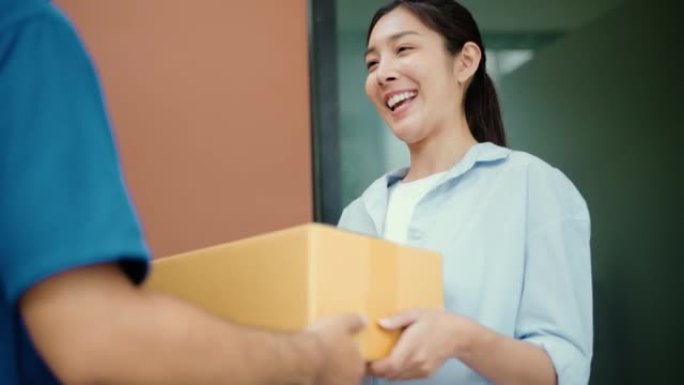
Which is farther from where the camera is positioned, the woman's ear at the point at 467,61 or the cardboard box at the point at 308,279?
the woman's ear at the point at 467,61

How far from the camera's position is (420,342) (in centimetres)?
85

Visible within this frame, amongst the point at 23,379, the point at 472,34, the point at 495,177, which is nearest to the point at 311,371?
the point at 23,379

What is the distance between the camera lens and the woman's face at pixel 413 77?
129 cm

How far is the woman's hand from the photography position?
83 cm

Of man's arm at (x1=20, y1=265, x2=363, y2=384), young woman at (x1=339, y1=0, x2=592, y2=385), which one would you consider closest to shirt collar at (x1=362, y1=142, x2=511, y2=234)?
young woman at (x1=339, y1=0, x2=592, y2=385)

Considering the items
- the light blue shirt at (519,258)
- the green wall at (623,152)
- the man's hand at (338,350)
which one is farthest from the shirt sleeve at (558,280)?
the green wall at (623,152)

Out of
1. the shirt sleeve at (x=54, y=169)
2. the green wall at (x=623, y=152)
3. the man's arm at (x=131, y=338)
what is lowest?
the green wall at (x=623, y=152)

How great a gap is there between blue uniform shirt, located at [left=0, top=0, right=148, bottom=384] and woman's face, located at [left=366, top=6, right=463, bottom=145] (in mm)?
785

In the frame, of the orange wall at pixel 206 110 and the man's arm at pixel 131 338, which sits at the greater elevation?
the man's arm at pixel 131 338

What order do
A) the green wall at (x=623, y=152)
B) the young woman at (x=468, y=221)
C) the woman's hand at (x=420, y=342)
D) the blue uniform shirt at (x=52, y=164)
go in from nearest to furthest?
the blue uniform shirt at (x=52, y=164) < the woman's hand at (x=420, y=342) < the young woman at (x=468, y=221) < the green wall at (x=623, y=152)

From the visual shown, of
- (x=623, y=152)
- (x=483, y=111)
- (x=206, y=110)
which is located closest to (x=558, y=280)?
(x=483, y=111)

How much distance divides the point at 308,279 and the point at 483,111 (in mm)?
721

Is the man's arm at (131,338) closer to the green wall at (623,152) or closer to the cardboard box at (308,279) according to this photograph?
the cardboard box at (308,279)

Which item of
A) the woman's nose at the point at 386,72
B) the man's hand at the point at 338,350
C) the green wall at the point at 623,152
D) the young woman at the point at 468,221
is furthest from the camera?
the green wall at the point at 623,152
